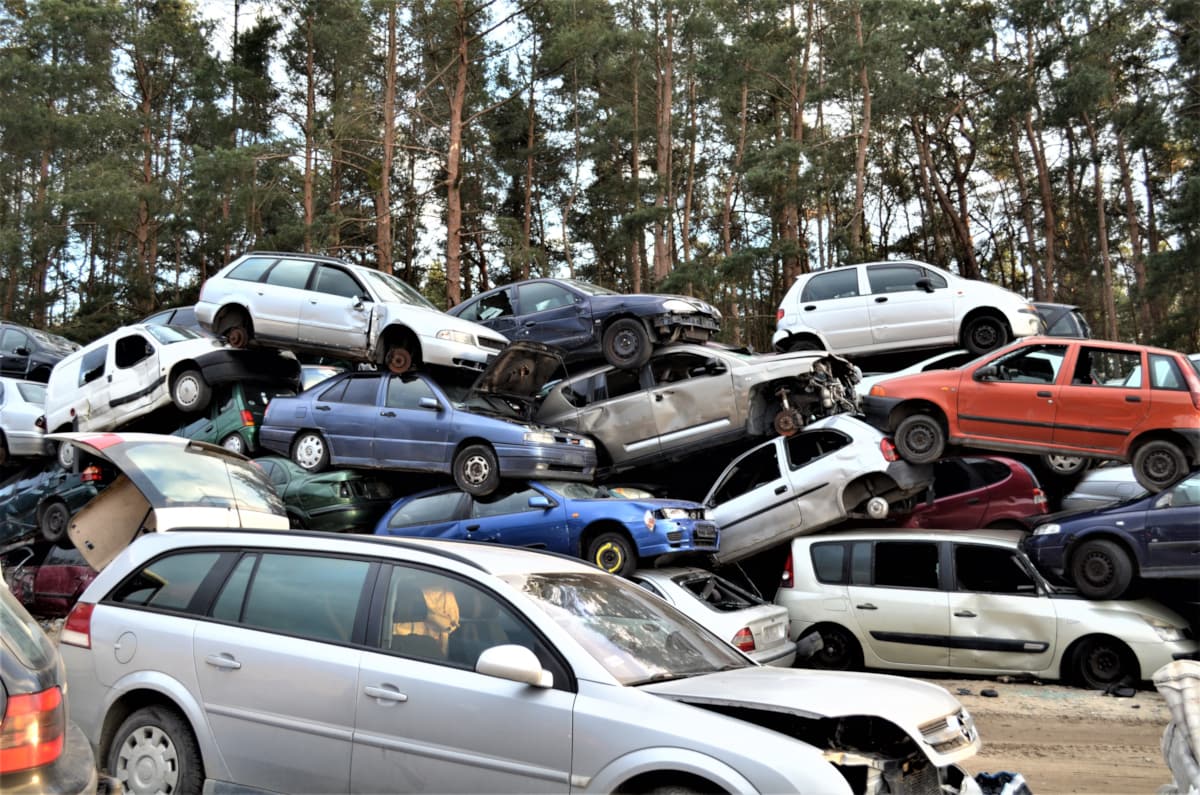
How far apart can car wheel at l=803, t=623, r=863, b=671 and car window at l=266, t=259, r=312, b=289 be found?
8150mm

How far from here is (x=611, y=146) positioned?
34.0 metres

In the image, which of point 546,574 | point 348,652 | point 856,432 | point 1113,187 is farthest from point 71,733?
point 1113,187

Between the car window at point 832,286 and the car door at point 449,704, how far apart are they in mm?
10367

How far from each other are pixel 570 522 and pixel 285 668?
620 cm

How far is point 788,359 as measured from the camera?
456 inches

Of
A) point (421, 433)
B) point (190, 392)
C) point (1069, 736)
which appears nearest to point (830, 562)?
point (1069, 736)

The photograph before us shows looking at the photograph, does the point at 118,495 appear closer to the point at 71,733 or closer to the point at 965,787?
the point at 71,733

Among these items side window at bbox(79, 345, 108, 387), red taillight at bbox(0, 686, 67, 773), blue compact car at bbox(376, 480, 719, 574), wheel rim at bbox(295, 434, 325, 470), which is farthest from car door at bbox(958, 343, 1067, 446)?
side window at bbox(79, 345, 108, 387)

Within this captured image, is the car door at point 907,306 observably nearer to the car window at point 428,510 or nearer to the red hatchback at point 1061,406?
A: the red hatchback at point 1061,406

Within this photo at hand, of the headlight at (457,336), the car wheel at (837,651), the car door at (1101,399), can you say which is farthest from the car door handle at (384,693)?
the headlight at (457,336)

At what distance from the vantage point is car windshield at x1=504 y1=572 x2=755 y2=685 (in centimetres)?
408

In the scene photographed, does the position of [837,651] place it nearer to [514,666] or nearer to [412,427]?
[412,427]

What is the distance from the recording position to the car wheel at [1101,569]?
9.28 m

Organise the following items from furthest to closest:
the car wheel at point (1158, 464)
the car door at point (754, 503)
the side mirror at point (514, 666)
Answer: the car door at point (754, 503), the car wheel at point (1158, 464), the side mirror at point (514, 666)
